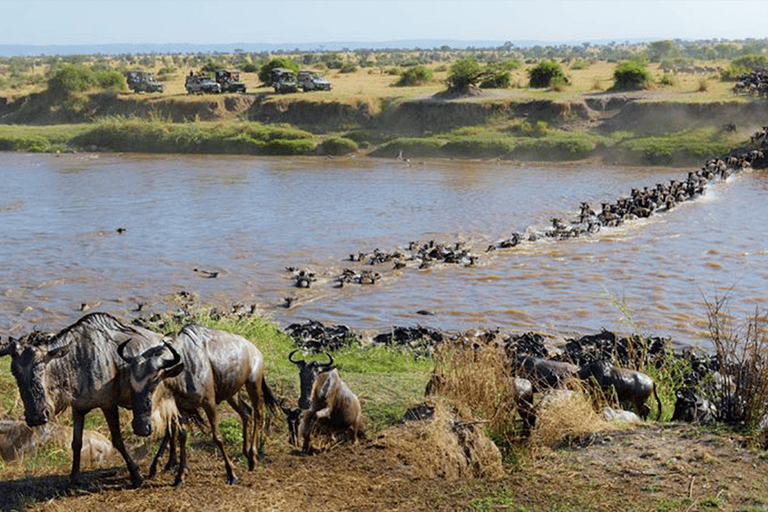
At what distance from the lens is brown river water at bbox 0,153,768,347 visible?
1661 cm

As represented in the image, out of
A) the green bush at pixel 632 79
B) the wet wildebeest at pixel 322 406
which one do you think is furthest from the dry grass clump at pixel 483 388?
the green bush at pixel 632 79

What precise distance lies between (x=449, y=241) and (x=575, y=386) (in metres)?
13.8

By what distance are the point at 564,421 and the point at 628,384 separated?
5.26 ft

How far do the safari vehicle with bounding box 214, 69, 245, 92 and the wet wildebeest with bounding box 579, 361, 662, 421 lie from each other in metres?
39.9

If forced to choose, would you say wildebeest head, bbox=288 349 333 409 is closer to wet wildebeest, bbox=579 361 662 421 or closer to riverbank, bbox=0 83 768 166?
wet wildebeest, bbox=579 361 662 421

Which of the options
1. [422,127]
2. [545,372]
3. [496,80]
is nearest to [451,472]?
[545,372]

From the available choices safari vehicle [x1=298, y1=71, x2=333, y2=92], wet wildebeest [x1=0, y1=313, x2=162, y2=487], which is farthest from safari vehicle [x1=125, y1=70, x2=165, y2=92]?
wet wildebeest [x1=0, y1=313, x2=162, y2=487]

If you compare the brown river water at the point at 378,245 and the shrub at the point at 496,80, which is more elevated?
the shrub at the point at 496,80

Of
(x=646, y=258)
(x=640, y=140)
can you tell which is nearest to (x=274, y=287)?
(x=646, y=258)

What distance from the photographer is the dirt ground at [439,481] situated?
22.3ft

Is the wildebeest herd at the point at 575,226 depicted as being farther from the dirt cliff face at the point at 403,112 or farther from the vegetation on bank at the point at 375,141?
the dirt cliff face at the point at 403,112

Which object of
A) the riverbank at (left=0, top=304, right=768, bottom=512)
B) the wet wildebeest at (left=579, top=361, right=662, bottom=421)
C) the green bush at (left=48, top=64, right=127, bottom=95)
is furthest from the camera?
the green bush at (left=48, top=64, right=127, bottom=95)

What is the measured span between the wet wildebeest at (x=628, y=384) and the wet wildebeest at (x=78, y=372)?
15.2 feet

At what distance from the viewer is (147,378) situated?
6.59 meters
